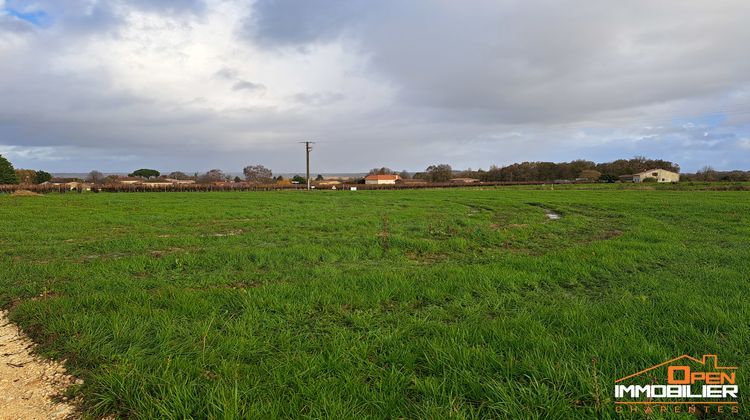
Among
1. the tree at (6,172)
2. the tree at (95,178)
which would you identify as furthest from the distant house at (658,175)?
the tree at (6,172)

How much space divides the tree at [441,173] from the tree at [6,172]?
110 m

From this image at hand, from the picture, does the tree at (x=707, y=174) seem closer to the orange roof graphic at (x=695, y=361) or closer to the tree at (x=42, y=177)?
A: the orange roof graphic at (x=695, y=361)

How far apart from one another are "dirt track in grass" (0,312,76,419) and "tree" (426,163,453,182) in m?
117

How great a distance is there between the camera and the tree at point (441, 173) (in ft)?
395

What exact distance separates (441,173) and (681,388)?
122 meters

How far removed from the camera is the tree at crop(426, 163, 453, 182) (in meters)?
120

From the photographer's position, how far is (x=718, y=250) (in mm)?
9359

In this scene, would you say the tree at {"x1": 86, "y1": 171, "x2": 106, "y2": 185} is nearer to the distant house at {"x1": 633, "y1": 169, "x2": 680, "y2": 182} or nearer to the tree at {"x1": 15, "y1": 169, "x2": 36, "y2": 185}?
the tree at {"x1": 15, "y1": 169, "x2": 36, "y2": 185}

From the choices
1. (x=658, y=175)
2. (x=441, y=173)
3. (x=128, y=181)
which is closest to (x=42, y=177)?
(x=128, y=181)

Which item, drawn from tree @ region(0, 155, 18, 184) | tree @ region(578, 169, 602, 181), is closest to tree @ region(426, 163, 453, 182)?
tree @ region(578, 169, 602, 181)

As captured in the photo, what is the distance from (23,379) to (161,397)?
157 cm

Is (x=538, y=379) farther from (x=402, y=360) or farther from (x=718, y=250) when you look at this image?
(x=718, y=250)

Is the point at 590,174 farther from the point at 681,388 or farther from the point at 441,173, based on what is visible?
the point at 681,388

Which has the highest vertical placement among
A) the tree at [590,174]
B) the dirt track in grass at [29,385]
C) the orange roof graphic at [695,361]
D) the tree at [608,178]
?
the tree at [590,174]
